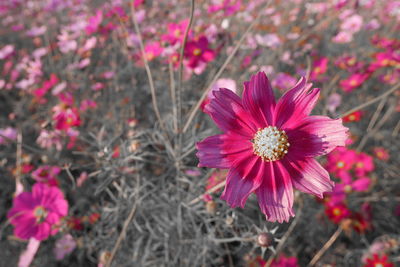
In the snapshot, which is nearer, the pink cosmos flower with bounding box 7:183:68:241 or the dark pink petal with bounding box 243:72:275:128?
the dark pink petal with bounding box 243:72:275:128

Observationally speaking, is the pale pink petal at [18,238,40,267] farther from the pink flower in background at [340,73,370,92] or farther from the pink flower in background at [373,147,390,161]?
the pink flower in background at [373,147,390,161]

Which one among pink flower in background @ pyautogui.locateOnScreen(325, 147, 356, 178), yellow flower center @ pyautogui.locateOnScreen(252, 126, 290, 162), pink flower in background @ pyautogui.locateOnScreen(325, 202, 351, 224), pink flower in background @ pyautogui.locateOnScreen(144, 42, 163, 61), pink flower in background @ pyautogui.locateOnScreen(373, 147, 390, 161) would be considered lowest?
pink flower in background @ pyautogui.locateOnScreen(373, 147, 390, 161)

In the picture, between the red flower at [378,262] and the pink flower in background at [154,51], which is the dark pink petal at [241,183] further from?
the pink flower in background at [154,51]

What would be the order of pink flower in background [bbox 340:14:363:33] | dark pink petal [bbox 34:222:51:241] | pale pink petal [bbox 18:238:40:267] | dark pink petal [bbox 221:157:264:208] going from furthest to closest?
1. pink flower in background [bbox 340:14:363:33]
2. pale pink petal [bbox 18:238:40:267]
3. dark pink petal [bbox 34:222:51:241]
4. dark pink petal [bbox 221:157:264:208]

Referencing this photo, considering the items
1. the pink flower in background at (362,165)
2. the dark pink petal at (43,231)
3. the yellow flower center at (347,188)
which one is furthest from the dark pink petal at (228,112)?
the pink flower in background at (362,165)

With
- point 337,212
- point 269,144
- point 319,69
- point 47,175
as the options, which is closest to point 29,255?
point 47,175

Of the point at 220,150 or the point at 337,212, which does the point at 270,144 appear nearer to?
the point at 220,150

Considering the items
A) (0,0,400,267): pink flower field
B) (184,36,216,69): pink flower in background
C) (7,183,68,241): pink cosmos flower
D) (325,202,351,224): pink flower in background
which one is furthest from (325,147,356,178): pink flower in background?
(7,183,68,241): pink cosmos flower
